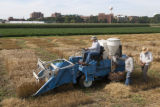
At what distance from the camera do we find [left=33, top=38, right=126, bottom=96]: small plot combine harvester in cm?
663

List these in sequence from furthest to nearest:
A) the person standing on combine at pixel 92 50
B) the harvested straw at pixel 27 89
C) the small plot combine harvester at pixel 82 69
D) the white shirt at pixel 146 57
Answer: the white shirt at pixel 146 57
the person standing on combine at pixel 92 50
the small plot combine harvester at pixel 82 69
the harvested straw at pixel 27 89

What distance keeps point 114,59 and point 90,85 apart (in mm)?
1426

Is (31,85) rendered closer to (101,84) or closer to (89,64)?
(89,64)

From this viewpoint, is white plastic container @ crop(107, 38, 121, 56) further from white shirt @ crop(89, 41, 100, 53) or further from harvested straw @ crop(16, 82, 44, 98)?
harvested straw @ crop(16, 82, 44, 98)

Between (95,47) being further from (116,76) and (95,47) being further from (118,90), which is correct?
(118,90)

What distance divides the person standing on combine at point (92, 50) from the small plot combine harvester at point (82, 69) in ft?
0.56

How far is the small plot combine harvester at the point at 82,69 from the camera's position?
663 centimetres

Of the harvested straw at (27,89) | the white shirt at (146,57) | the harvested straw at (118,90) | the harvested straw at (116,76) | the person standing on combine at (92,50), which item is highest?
the person standing on combine at (92,50)

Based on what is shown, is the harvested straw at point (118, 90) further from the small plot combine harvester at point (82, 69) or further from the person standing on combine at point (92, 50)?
the person standing on combine at point (92, 50)

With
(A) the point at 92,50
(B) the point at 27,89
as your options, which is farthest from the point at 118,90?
(B) the point at 27,89

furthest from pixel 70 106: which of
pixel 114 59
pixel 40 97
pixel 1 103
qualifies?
pixel 114 59

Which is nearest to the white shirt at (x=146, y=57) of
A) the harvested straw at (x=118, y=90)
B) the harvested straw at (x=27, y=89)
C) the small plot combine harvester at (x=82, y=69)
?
the small plot combine harvester at (x=82, y=69)

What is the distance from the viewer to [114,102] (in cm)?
627

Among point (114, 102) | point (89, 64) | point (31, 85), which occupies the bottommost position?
point (114, 102)
